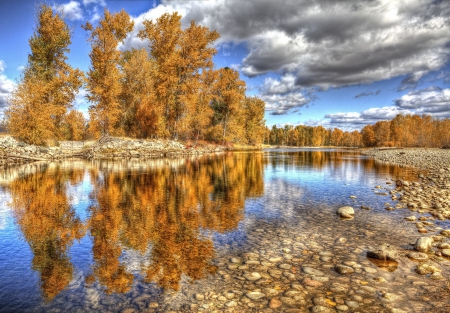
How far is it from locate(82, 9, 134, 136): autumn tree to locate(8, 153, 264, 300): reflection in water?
27.6 meters

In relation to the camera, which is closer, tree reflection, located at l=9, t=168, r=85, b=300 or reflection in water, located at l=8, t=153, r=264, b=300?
tree reflection, located at l=9, t=168, r=85, b=300

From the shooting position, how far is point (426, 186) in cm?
1730

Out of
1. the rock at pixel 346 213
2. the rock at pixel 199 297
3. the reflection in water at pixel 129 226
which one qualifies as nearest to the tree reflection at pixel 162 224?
the reflection in water at pixel 129 226

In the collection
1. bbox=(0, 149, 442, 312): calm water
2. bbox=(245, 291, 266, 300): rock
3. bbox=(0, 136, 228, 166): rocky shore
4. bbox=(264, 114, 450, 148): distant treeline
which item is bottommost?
bbox=(245, 291, 266, 300): rock

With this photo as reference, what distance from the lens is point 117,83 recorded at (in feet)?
142

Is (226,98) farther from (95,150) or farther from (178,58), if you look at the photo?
(95,150)

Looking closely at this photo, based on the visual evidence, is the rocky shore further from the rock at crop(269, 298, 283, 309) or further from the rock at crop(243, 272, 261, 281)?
the rock at crop(269, 298, 283, 309)

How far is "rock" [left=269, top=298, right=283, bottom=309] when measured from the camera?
4786 millimetres

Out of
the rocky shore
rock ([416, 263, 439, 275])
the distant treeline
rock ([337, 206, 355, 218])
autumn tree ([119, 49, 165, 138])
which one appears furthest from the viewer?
the distant treeline

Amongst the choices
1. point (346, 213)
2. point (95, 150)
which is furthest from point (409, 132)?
point (346, 213)

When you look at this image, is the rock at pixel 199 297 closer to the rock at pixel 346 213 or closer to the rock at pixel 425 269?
the rock at pixel 425 269

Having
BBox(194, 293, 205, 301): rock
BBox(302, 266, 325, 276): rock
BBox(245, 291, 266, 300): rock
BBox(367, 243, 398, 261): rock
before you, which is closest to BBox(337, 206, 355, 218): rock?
BBox(367, 243, 398, 261): rock

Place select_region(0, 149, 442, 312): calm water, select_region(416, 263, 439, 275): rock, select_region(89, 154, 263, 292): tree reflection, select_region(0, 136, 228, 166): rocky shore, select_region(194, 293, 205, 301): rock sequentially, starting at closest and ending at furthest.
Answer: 1. select_region(194, 293, 205, 301): rock
2. select_region(0, 149, 442, 312): calm water
3. select_region(416, 263, 439, 275): rock
4. select_region(89, 154, 263, 292): tree reflection
5. select_region(0, 136, 228, 166): rocky shore

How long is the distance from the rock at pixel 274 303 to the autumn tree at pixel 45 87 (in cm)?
4215
